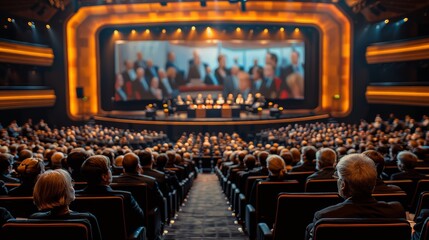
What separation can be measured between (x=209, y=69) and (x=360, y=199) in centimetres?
2411

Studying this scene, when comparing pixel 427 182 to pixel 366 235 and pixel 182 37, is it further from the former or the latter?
pixel 182 37

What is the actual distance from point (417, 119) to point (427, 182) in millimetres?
18132

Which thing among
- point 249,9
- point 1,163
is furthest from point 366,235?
point 249,9

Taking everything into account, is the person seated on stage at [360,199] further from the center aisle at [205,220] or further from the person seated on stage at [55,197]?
the center aisle at [205,220]

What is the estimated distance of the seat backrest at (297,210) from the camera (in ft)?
10.6

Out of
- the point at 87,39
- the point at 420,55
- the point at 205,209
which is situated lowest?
the point at 205,209

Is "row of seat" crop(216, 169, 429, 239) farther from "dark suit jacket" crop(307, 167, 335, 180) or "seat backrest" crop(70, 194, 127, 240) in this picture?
"seat backrest" crop(70, 194, 127, 240)

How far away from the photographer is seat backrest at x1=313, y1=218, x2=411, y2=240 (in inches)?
87.3

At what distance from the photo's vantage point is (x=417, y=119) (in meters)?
21.0

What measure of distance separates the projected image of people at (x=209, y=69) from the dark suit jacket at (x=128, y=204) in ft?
73.1

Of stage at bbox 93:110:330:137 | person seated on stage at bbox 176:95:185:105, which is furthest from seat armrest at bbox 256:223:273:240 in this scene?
person seated on stage at bbox 176:95:185:105

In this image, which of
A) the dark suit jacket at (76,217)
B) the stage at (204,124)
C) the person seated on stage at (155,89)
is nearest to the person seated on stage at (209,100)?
the stage at (204,124)

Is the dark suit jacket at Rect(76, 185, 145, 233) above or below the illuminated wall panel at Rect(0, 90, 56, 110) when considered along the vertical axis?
below

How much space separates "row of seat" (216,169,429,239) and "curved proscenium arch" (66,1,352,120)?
2021 cm
